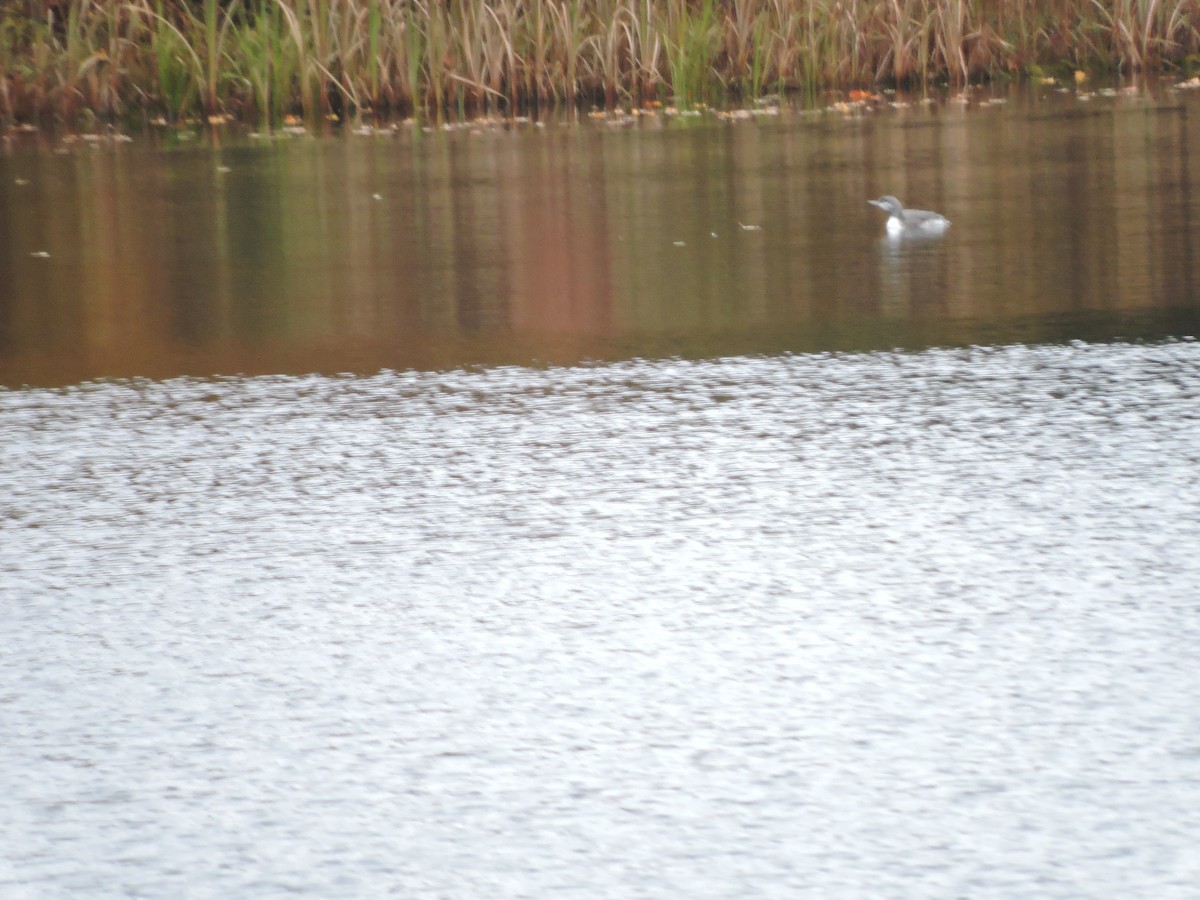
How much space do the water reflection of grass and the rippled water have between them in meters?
11.7

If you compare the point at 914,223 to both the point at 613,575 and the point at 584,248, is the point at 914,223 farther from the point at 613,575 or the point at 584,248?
the point at 613,575

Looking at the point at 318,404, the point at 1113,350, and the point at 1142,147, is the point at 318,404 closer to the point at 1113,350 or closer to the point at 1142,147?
the point at 1113,350

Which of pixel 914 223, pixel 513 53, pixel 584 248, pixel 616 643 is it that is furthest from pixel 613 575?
pixel 513 53

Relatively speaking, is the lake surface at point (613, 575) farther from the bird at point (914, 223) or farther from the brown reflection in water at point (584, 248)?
the bird at point (914, 223)

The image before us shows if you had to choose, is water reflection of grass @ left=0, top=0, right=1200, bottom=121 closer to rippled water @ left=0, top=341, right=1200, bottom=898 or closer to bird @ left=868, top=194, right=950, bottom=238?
bird @ left=868, top=194, right=950, bottom=238

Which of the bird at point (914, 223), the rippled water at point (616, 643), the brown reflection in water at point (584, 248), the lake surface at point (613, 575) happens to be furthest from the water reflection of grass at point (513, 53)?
the rippled water at point (616, 643)

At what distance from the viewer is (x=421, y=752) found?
2748 mm

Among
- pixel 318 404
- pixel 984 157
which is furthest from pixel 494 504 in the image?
pixel 984 157

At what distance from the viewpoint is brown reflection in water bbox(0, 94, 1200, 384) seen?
6.16 m

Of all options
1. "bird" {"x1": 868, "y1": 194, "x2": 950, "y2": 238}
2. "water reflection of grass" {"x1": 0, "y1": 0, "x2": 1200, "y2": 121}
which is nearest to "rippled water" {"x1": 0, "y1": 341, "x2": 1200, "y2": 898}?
"bird" {"x1": 868, "y1": 194, "x2": 950, "y2": 238}

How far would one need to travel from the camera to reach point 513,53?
16547 mm

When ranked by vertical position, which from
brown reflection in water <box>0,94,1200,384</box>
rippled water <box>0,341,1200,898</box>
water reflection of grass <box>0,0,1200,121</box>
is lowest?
rippled water <box>0,341,1200,898</box>

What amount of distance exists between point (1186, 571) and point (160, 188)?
30.0 ft

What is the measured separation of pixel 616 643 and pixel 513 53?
1388 cm
